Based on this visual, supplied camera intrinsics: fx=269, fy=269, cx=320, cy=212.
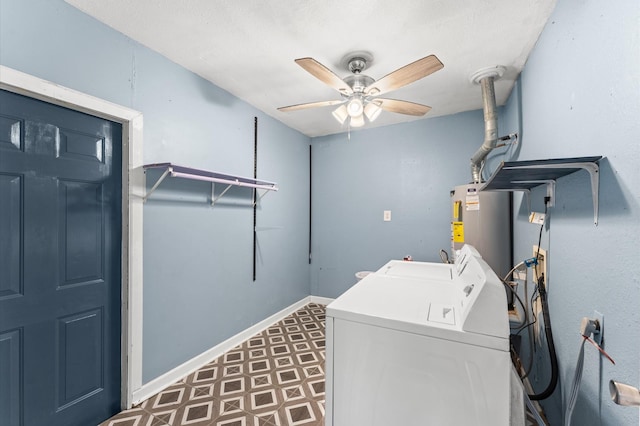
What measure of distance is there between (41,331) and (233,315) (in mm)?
1453

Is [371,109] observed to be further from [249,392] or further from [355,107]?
[249,392]

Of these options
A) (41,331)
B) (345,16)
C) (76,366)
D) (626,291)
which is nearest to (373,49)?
(345,16)

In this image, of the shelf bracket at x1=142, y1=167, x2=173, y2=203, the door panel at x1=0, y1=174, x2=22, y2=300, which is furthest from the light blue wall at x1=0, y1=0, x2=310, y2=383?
the door panel at x1=0, y1=174, x2=22, y2=300

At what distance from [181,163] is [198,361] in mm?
1701

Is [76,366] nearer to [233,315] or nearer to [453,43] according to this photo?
[233,315]

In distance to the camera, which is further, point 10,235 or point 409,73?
point 409,73

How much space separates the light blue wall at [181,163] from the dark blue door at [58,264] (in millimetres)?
208

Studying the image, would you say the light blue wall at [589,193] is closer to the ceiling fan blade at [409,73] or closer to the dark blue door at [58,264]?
the ceiling fan blade at [409,73]

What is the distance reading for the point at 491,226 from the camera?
239cm

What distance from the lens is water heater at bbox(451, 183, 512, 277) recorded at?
238 centimetres

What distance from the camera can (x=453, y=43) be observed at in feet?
6.25

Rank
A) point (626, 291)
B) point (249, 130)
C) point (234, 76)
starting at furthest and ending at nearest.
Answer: point (249, 130), point (234, 76), point (626, 291)

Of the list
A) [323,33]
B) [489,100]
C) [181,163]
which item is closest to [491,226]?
[489,100]

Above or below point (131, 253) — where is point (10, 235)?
above
